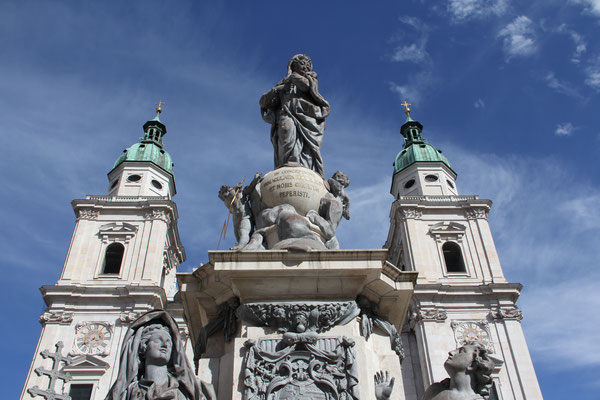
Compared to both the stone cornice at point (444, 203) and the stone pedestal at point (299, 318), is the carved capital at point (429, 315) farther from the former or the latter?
the stone pedestal at point (299, 318)

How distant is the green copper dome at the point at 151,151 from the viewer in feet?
129

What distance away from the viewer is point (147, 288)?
94.7 ft

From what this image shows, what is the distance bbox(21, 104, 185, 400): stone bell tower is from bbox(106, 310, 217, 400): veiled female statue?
2125 centimetres

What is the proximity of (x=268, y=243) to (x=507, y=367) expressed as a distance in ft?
77.6

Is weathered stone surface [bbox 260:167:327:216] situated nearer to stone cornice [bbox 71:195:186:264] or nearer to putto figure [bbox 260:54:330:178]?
putto figure [bbox 260:54:330:178]

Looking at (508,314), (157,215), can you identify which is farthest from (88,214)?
(508,314)

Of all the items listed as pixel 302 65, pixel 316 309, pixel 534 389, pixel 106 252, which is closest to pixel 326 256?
pixel 316 309

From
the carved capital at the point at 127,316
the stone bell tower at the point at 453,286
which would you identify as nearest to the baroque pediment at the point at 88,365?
the carved capital at the point at 127,316

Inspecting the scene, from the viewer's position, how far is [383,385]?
5.05 metres

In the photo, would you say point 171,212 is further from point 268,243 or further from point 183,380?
point 183,380

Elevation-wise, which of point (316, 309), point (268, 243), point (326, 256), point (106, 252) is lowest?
point (316, 309)

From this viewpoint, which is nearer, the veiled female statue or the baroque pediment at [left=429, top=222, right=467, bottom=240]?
the veiled female statue

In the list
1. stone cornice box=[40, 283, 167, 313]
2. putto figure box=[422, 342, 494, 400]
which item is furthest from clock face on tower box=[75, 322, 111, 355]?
putto figure box=[422, 342, 494, 400]

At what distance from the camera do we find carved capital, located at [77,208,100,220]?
3294 cm
